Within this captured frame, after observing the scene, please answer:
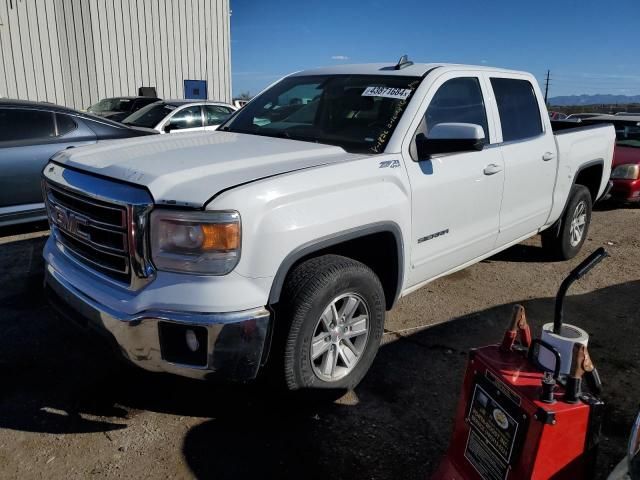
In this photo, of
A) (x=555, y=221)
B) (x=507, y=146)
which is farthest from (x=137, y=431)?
(x=555, y=221)

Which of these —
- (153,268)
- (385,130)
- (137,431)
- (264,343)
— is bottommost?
(137,431)

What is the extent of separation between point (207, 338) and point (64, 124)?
482cm

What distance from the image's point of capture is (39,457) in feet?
8.27

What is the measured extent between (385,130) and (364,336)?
1.25 m

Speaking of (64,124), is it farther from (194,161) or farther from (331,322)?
(331,322)

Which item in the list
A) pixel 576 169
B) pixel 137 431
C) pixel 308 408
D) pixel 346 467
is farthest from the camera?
pixel 576 169

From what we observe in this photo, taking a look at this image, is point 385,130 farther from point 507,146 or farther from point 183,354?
point 183,354

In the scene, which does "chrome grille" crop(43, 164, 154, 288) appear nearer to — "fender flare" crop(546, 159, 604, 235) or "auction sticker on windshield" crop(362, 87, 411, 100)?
"auction sticker on windshield" crop(362, 87, 411, 100)

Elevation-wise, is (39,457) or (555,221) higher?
(555,221)

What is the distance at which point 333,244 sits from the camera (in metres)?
2.69

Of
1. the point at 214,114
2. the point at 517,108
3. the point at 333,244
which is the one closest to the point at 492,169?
the point at 517,108

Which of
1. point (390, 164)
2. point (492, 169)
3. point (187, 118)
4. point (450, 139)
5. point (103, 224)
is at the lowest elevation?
point (187, 118)

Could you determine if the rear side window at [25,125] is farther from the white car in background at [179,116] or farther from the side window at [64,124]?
the white car in background at [179,116]

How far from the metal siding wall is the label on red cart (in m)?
18.1
